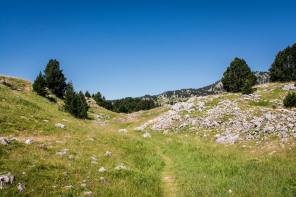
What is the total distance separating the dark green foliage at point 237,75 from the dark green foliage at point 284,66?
10.6 metres

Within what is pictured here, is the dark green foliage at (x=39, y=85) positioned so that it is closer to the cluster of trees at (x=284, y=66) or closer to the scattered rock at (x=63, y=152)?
the scattered rock at (x=63, y=152)

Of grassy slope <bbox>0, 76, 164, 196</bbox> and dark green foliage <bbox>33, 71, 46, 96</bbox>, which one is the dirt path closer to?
grassy slope <bbox>0, 76, 164, 196</bbox>

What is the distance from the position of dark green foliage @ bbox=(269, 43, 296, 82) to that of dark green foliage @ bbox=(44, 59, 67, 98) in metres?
70.9

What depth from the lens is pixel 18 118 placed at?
15039 millimetres

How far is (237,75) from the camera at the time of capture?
1831 inches

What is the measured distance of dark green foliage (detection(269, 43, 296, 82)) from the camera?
154ft

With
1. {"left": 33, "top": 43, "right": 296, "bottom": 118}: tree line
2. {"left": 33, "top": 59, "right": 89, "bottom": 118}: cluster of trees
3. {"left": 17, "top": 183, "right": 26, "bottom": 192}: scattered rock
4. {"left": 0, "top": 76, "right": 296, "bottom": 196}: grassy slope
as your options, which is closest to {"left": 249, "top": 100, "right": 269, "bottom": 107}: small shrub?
{"left": 33, "top": 43, "right": 296, "bottom": 118}: tree line

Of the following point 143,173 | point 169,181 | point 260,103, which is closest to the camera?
point 169,181

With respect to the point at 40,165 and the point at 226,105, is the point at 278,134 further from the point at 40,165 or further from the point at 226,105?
the point at 40,165

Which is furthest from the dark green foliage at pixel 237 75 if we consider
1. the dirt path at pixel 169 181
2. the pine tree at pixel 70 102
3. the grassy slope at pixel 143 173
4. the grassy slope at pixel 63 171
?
the pine tree at pixel 70 102

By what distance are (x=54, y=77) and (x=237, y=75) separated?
57907 mm

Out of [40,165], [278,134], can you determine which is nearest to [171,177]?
[40,165]

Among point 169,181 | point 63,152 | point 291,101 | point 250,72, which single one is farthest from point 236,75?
point 63,152

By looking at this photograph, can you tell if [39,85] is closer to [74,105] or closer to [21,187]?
[74,105]
